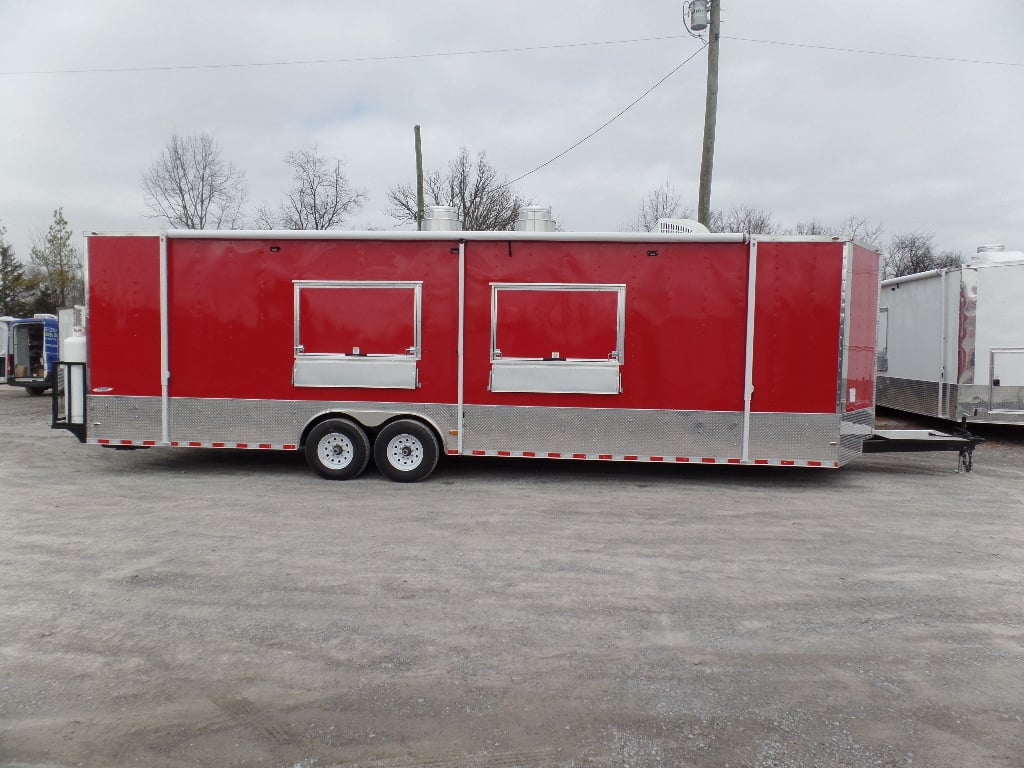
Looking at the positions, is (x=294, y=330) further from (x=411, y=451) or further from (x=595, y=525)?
(x=595, y=525)

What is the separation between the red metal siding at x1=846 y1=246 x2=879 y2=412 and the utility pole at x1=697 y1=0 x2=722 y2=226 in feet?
13.3

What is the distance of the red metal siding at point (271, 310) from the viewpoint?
9078 mm

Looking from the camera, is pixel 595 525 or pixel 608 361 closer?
pixel 595 525

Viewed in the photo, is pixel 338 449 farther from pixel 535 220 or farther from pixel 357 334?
pixel 535 220

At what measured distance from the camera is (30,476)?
9.46 meters

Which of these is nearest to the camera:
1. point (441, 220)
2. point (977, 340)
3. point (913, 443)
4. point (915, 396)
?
point (913, 443)

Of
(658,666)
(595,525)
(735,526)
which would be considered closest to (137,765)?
(658,666)

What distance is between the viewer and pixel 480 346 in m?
9.02

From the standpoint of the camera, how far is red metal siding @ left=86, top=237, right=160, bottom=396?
929 centimetres

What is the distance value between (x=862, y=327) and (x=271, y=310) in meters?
7.04

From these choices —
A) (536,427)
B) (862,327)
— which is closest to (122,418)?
(536,427)

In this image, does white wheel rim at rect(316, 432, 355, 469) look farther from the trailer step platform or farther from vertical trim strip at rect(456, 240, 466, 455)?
the trailer step platform

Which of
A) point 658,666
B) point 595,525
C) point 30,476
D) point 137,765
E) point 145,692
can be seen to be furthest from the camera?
point 30,476

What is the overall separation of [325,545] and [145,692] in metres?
2.65
